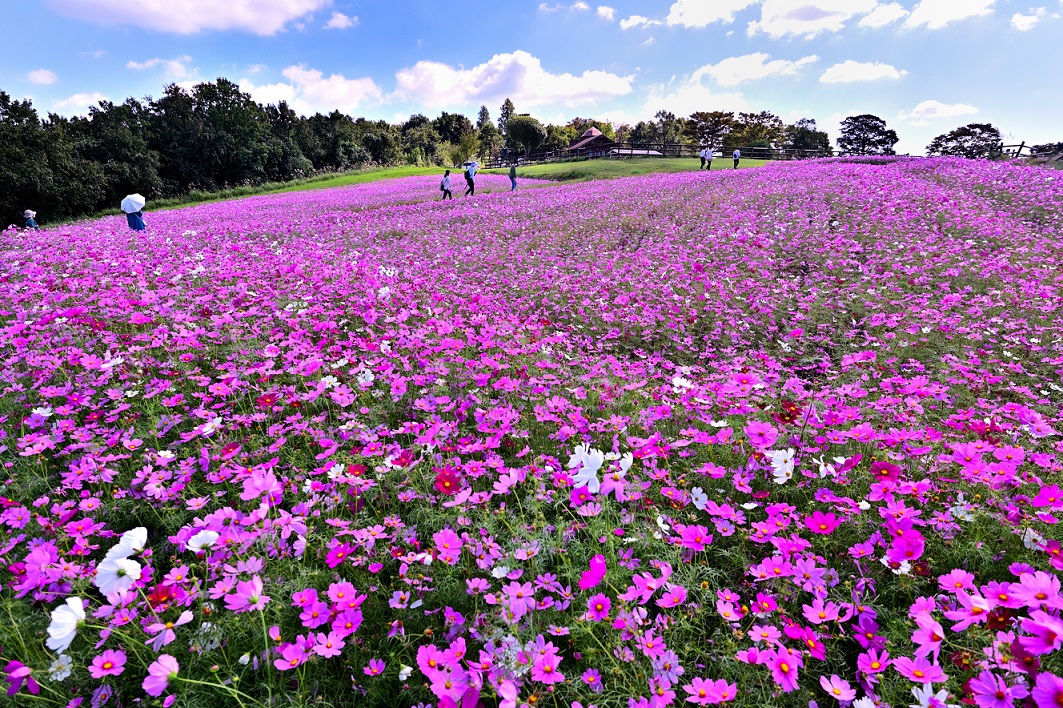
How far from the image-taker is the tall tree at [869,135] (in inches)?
2657

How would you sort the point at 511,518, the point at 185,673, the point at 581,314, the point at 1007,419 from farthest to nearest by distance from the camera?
the point at 581,314, the point at 1007,419, the point at 511,518, the point at 185,673

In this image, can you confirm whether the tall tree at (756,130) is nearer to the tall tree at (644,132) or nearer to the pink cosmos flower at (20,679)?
the tall tree at (644,132)

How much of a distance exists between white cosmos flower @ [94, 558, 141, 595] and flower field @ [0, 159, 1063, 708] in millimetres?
14

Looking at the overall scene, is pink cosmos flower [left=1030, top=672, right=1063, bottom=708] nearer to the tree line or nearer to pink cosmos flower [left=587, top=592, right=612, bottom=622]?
pink cosmos flower [left=587, top=592, right=612, bottom=622]

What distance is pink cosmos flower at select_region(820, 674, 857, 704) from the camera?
4.75 feet

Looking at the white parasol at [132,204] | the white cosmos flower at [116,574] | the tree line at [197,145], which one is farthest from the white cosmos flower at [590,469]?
the tree line at [197,145]

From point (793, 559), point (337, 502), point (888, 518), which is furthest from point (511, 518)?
point (888, 518)

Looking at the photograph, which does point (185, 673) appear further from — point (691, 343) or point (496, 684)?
point (691, 343)

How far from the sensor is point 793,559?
79.9 inches

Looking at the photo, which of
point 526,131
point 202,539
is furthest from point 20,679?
point 526,131

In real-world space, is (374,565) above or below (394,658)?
above

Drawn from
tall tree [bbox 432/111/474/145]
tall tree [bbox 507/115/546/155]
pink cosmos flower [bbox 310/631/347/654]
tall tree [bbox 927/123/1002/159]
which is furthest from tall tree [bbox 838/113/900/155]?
pink cosmos flower [bbox 310/631/347/654]

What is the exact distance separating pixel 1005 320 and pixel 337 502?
7306mm

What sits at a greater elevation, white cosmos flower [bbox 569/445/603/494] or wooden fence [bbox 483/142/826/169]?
wooden fence [bbox 483/142/826/169]
